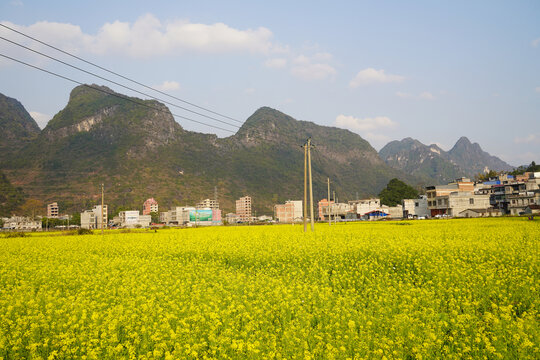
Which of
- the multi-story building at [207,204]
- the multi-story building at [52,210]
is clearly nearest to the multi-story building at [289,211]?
the multi-story building at [207,204]

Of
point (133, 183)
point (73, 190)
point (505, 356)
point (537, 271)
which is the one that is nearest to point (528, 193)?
point (537, 271)

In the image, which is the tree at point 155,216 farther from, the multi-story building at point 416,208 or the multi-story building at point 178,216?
the multi-story building at point 416,208

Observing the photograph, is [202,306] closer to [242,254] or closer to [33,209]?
[242,254]

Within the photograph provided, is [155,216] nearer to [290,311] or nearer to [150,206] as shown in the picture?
[150,206]

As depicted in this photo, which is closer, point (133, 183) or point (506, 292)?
point (506, 292)

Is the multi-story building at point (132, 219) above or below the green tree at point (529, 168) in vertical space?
below

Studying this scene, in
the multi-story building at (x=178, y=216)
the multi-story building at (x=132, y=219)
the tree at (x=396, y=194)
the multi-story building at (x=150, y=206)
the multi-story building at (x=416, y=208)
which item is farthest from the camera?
the multi-story building at (x=150, y=206)

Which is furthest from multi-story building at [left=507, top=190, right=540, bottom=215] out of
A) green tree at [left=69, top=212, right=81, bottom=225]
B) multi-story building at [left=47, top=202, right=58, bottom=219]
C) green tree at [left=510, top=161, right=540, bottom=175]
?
multi-story building at [left=47, top=202, right=58, bottom=219]

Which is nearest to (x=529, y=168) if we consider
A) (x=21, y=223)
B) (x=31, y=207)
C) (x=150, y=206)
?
(x=150, y=206)

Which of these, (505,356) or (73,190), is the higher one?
(73,190)

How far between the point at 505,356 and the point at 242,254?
45.0ft

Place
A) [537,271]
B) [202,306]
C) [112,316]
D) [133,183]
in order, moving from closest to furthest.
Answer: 1. [112,316]
2. [202,306]
3. [537,271]
4. [133,183]

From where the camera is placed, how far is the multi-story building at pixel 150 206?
6786 inches

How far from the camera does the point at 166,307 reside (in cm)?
962
